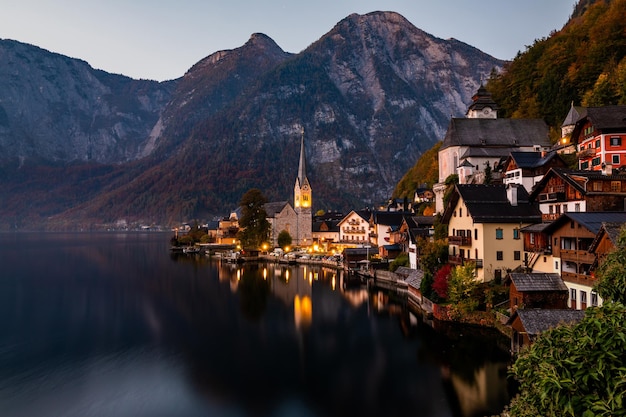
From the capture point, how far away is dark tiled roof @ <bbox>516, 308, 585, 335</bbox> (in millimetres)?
25672

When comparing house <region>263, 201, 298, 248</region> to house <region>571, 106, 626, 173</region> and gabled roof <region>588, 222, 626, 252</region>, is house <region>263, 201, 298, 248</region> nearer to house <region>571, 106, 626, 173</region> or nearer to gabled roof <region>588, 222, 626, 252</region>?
house <region>571, 106, 626, 173</region>

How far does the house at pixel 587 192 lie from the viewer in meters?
35.5

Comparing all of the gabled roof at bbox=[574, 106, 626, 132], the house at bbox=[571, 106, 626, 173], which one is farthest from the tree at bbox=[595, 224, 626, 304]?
the gabled roof at bbox=[574, 106, 626, 132]

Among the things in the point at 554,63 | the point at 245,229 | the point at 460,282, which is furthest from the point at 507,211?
the point at 245,229

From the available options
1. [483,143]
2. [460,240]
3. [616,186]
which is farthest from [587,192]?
[483,143]

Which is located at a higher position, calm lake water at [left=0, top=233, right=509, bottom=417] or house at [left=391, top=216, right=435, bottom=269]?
house at [left=391, top=216, right=435, bottom=269]

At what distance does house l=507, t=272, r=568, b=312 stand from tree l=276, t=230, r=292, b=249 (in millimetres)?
81111

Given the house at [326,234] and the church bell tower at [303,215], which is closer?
the house at [326,234]

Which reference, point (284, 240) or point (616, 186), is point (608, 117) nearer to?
point (616, 186)

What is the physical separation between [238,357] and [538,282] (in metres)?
23.4

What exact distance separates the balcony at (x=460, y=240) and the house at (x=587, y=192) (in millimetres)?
7228

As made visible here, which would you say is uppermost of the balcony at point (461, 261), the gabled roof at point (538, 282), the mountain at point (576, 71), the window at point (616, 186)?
the mountain at point (576, 71)

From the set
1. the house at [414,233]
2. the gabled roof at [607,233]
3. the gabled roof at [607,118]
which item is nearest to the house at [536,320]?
the gabled roof at [607,233]

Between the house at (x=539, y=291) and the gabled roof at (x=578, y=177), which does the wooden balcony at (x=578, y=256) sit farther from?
the gabled roof at (x=578, y=177)
